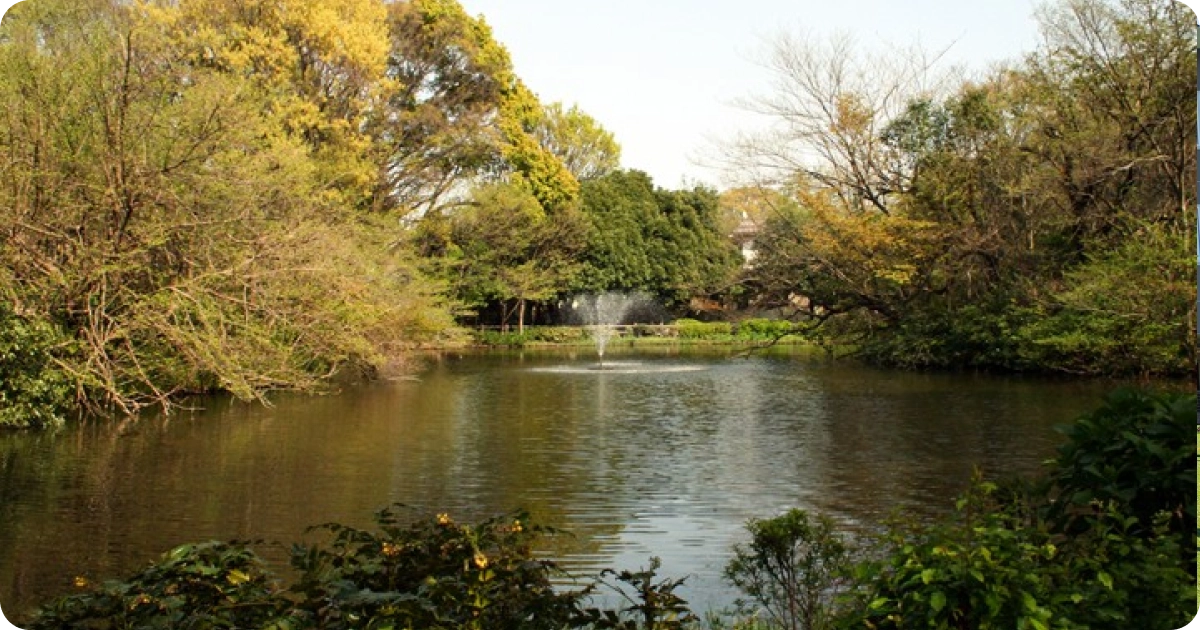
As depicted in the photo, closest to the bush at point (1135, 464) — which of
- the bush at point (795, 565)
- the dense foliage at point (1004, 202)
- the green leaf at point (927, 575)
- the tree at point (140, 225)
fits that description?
the bush at point (795, 565)

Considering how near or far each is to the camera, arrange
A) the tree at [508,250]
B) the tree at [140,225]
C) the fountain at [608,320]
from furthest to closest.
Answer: the tree at [508,250] → the fountain at [608,320] → the tree at [140,225]

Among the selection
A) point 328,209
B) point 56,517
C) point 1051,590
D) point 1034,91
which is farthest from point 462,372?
point 1051,590

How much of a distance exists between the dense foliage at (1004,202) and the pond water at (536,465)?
1.41m

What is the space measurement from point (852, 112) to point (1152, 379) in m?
7.44

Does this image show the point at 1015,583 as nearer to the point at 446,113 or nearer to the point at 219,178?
the point at 219,178

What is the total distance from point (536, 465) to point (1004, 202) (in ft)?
38.3

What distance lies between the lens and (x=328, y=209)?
49.2 ft

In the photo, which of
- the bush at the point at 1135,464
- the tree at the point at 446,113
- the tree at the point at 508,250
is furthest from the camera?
the tree at the point at 508,250

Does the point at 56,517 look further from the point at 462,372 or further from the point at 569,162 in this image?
the point at 462,372

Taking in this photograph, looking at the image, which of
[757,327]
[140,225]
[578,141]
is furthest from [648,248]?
[140,225]

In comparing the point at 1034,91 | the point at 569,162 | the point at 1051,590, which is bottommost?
the point at 1051,590

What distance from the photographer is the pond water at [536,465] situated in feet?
17.4

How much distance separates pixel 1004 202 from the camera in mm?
17344

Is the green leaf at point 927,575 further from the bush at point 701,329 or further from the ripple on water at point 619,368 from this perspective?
the bush at point 701,329
